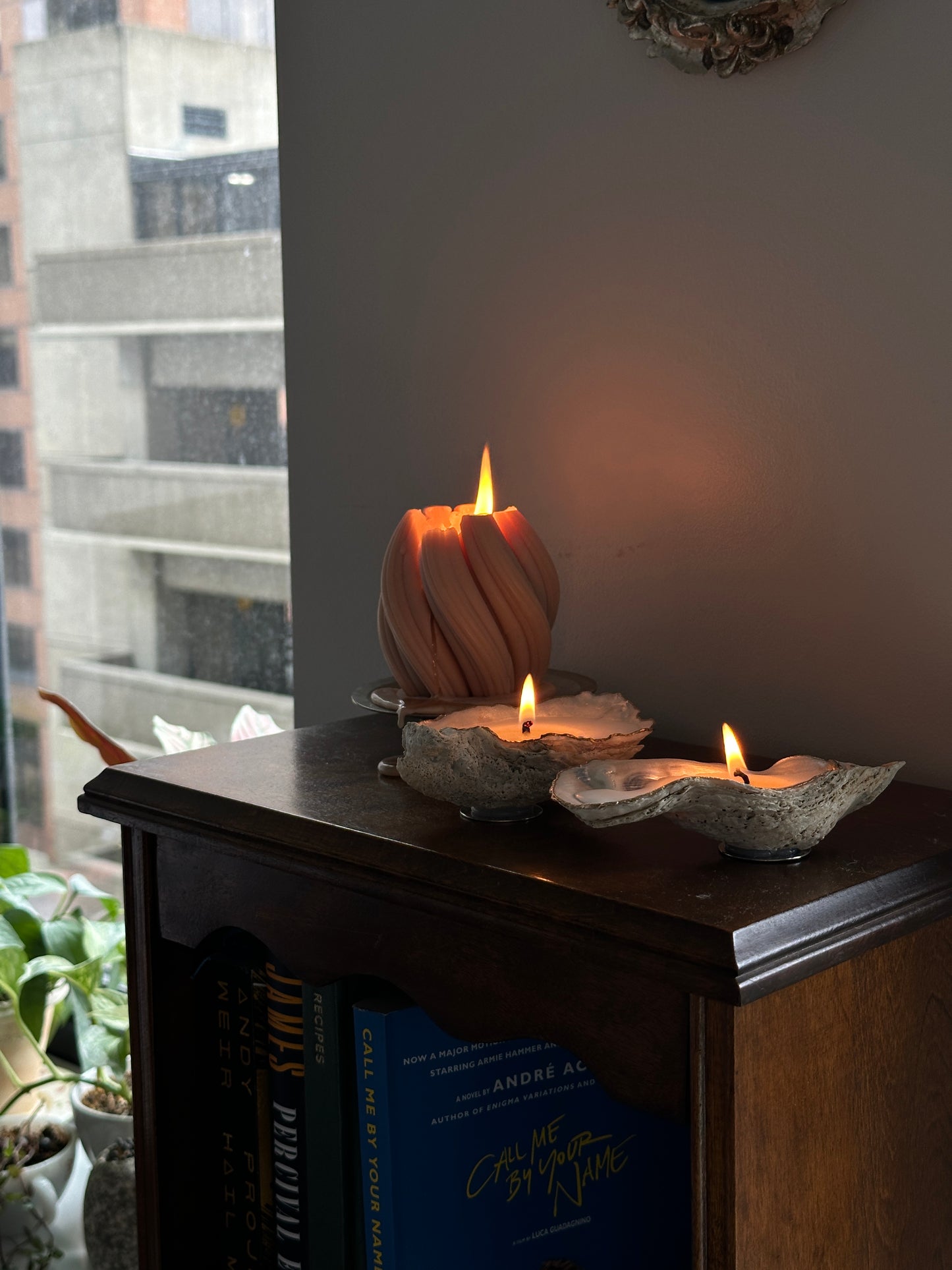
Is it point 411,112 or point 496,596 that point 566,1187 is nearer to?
point 496,596

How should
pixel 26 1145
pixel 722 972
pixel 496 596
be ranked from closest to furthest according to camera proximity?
pixel 722 972 < pixel 496 596 < pixel 26 1145

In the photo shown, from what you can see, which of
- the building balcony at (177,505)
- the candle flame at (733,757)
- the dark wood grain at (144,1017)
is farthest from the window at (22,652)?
the candle flame at (733,757)

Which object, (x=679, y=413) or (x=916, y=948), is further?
(x=679, y=413)

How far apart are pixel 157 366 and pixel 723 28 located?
0.95 m

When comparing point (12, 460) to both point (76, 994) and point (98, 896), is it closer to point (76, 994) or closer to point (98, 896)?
point (98, 896)

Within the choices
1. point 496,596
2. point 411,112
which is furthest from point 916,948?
point 411,112

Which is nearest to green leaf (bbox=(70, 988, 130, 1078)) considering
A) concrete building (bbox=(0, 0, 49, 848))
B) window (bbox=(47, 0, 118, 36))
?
concrete building (bbox=(0, 0, 49, 848))

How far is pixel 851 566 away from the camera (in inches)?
34.1

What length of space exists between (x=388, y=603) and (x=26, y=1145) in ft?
2.72

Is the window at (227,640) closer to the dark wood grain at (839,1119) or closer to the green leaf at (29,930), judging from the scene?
the green leaf at (29,930)

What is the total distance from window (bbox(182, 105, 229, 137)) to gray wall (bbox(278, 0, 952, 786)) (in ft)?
1.20

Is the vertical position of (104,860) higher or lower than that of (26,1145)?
higher

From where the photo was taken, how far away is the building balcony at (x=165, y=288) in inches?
59.2

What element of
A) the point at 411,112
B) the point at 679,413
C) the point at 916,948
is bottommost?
the point at 916,948
